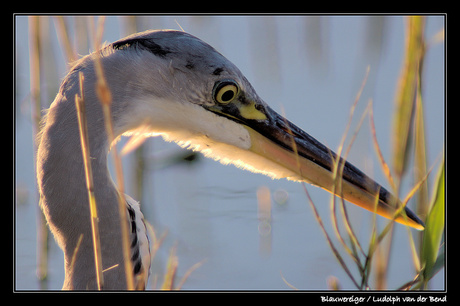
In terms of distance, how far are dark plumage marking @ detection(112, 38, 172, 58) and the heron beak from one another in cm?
46

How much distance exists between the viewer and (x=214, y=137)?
2400 mm

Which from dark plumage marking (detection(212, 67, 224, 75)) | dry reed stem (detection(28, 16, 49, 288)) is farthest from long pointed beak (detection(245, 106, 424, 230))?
dry reed stem (detection(28, 16, 49, 288))

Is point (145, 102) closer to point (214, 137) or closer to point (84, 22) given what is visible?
point (214, 137)

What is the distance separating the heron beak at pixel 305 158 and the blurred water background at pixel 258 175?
470 mm

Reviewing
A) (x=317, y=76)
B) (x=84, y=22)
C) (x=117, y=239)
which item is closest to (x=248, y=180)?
(x=317, y=76)

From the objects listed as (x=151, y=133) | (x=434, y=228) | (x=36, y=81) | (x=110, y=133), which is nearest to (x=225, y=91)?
(x=151, y=133)

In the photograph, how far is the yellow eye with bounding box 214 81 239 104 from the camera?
2307mm

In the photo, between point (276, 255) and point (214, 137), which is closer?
point (214, 137)

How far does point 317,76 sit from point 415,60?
3.29 metres

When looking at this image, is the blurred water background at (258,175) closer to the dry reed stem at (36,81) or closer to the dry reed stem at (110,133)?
the dry reed stem at (36,81)

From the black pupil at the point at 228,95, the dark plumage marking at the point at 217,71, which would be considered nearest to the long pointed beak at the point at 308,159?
the black pupil at the point at 228,95

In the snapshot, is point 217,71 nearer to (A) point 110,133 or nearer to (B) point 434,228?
(A) point 110,133

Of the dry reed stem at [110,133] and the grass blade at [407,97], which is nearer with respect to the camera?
the dry reed stem at [110,133]

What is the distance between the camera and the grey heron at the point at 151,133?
6.73 ft
